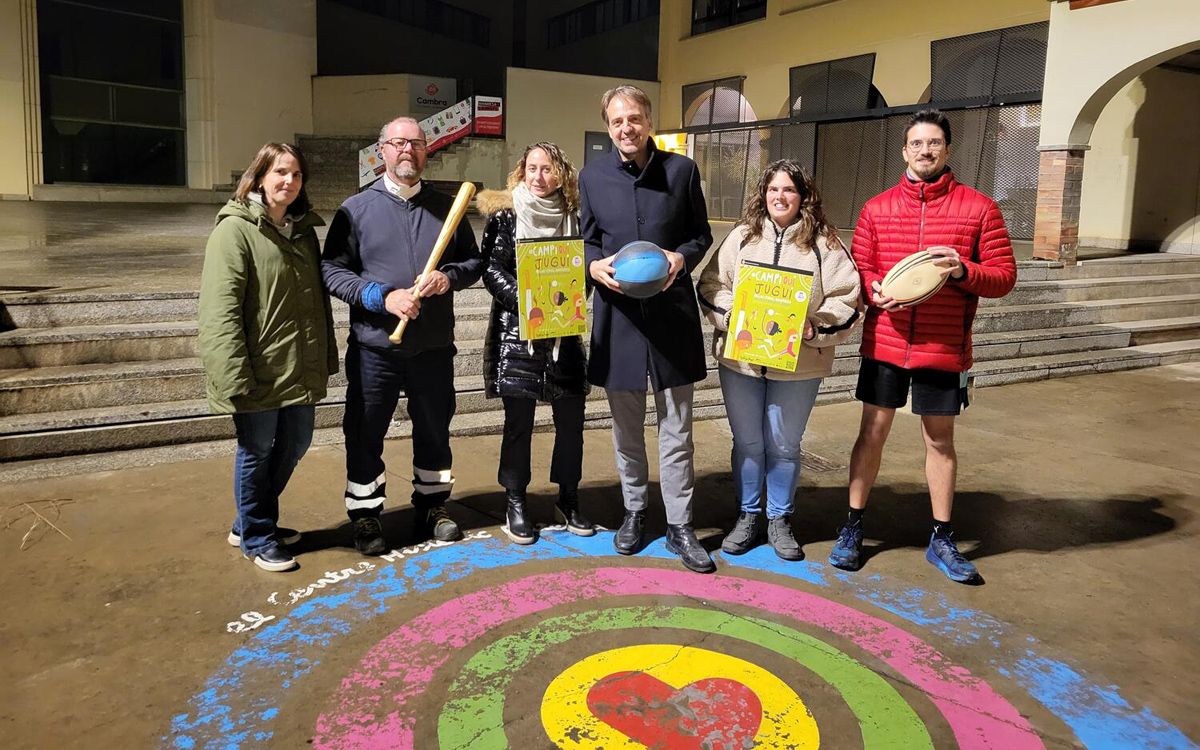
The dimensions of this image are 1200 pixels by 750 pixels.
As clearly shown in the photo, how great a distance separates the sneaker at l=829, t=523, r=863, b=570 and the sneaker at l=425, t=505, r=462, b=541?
5.68 feet

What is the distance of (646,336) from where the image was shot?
3838mm

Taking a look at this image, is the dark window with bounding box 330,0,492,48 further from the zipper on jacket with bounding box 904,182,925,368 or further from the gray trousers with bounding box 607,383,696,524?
the zipper on jacket with bounding box 904,182,925,368

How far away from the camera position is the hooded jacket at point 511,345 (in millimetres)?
4016

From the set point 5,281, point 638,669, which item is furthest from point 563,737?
point 5,281

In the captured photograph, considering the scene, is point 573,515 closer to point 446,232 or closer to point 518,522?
Answer: point 518,522

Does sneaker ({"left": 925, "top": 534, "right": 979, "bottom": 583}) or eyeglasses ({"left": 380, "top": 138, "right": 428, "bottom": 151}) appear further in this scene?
sneaker ({"left": 925, "top": 534, "right": 979, "bottom": 583})

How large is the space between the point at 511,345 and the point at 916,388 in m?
1.76

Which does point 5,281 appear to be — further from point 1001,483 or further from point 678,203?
point 1001,483

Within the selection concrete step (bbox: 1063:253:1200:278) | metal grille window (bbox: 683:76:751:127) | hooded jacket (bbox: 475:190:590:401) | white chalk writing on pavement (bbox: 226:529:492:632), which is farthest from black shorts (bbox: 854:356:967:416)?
metal grille window (bbox: 683:76:751:127)

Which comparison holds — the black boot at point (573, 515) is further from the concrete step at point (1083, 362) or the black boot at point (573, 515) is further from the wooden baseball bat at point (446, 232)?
the concrete step at point (1083, 362)

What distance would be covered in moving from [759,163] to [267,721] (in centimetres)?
1896

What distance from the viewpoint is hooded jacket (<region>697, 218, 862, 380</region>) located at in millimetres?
3877

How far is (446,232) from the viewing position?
A: 3783 mm

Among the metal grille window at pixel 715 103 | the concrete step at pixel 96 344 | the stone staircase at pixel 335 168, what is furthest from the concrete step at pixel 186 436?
the metal grille window at pixel 715 103
